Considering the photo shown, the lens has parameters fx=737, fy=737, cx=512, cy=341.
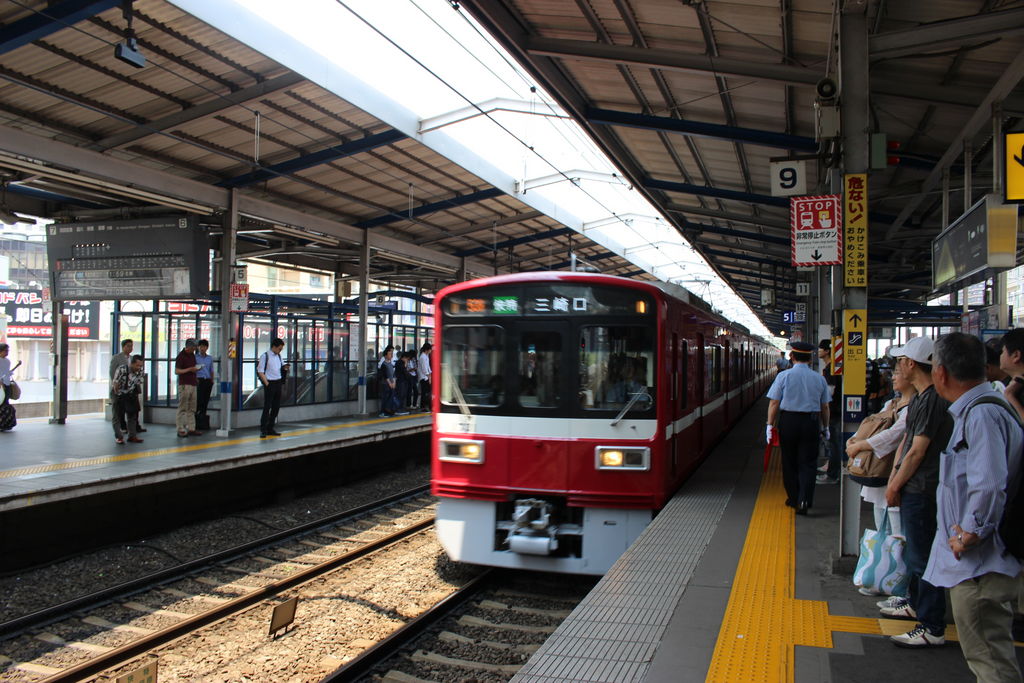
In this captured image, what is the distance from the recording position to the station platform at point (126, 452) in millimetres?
7988

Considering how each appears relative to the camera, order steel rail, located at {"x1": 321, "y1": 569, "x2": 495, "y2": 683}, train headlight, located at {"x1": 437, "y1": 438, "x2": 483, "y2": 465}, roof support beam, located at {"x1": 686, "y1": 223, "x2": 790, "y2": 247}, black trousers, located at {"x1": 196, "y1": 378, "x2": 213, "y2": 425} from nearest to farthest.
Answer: steel rail, located at {"x1": 321, "y1": 569, "x2": 495, "y2": 683} < train headlight, located at {"x1": 437, "y1": 438, "x2": 483, "y2": 465} < black trousers, located at {"x1": 196, "y1": 378, "x2": 213, "y2": 425} < roof support beam, located at {"x1": 686, "y1": 223, "x2": 790, "y2": 247}

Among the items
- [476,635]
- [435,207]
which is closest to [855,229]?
[476,635]

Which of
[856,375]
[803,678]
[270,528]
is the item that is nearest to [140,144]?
[270,528]

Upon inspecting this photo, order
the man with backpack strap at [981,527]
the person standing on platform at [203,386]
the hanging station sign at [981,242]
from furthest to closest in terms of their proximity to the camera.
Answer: the person standing on platform at [203,386], the hanging station sign at [981,242], the man with backpack strap at [981,527]

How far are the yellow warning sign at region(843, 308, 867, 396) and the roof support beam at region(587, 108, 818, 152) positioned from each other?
231 inches

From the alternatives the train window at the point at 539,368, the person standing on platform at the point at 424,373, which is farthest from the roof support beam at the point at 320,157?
the train window at the point at 539,368

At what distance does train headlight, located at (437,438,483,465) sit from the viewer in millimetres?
6266

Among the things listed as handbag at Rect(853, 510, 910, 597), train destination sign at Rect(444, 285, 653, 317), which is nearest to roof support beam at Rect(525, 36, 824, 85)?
train destination sign at Rect(444, 285, 653, 317)

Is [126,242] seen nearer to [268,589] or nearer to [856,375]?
[268,589]

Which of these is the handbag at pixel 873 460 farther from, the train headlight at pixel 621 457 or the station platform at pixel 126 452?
the station platform at pixel 126 452

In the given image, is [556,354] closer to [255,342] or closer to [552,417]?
[552,417]

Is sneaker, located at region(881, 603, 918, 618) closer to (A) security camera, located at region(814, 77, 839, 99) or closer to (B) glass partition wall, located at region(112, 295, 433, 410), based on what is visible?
(A) security camera, located at region(814, 77, 839, 99)

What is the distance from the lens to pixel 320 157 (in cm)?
1216

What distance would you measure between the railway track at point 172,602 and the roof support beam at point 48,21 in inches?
216
